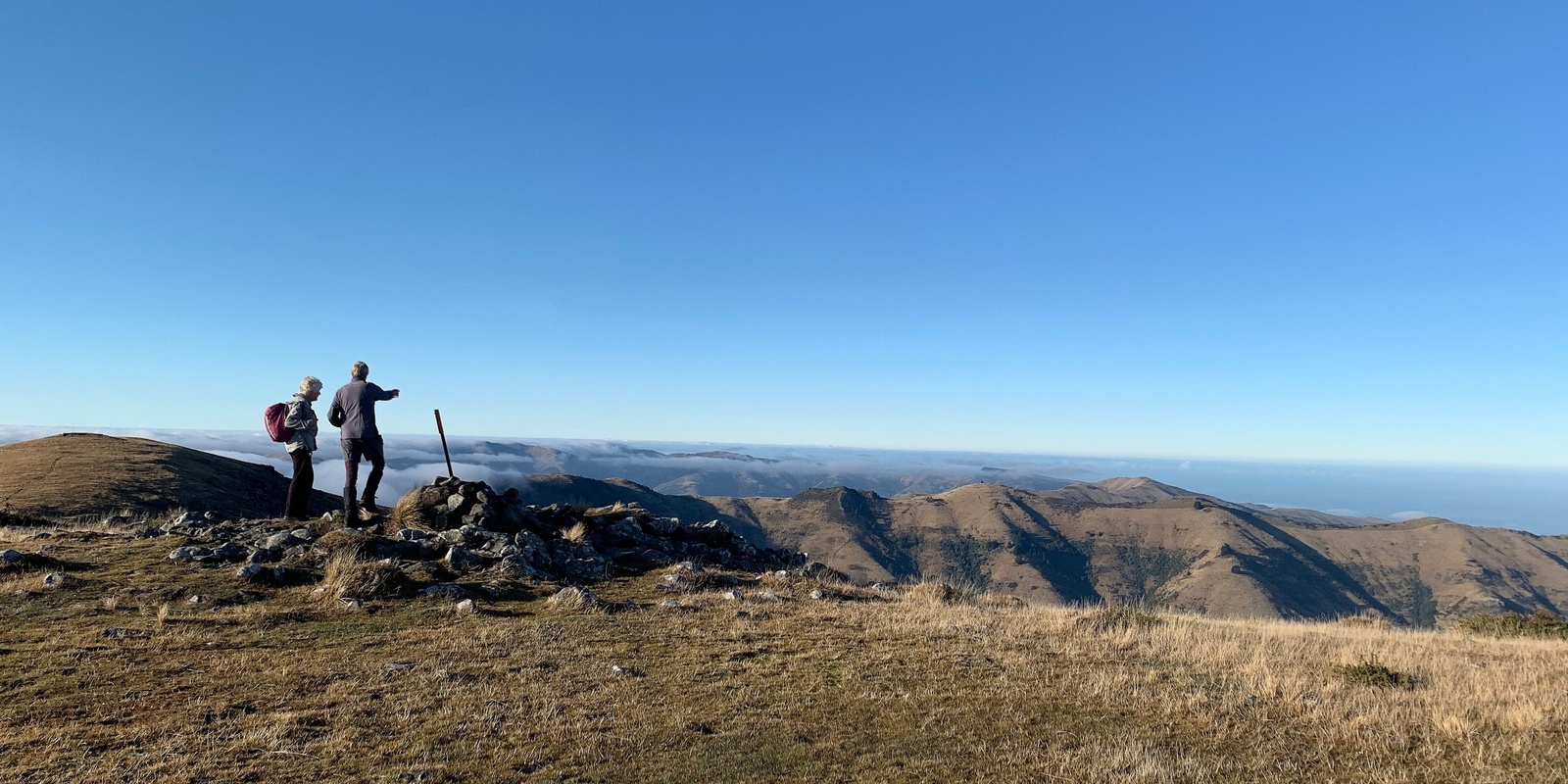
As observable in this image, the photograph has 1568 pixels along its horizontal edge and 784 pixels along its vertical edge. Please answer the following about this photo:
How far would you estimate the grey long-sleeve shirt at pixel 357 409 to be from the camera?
1555cm

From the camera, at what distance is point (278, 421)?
15703 millimetres

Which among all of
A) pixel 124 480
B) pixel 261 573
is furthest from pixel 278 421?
pixel 124 480

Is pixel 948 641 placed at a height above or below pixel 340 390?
below

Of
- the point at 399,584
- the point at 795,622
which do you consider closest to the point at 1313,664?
the point at 795,622

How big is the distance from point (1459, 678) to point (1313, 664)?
186cm

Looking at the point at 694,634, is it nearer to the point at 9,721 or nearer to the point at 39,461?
the point at 9,721

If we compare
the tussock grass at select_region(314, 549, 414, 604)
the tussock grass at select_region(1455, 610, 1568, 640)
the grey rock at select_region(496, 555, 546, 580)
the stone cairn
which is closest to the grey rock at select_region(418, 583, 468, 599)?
the stone cairn

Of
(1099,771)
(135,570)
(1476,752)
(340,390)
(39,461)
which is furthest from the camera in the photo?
(39,461)

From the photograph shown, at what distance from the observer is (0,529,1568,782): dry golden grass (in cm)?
Answer: 652

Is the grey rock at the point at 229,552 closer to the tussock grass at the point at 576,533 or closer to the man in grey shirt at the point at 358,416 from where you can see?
the man in grey shirt at the point at 358,416

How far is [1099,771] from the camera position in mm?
6602

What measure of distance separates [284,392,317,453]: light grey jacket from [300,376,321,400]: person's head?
132mm

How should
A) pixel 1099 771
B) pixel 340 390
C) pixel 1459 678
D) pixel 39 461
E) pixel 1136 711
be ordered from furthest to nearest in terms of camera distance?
pixel 39 461 < pixel 340 390 < pixel 1459 678 < pixel 1136 711 < pixel 1099 771

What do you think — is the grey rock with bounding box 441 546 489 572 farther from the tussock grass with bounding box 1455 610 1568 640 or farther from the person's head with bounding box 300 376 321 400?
the tussock grass with bounding box 1455 610 1568 640
